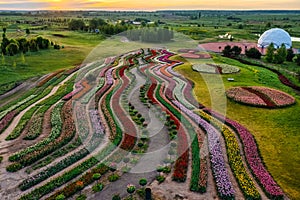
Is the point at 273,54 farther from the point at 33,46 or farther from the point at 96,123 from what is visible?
the point at 33,46

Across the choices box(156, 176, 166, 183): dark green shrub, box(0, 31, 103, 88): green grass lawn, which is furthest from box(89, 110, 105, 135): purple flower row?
box(0, 31, 103, 88): green grass lawn

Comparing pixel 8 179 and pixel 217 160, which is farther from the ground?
pixel 217 160

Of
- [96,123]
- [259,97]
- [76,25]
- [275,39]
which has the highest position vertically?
[76,25]

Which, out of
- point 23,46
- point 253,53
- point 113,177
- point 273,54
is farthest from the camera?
point 253,53

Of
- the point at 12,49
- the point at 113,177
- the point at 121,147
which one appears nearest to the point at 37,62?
the point at 12,49

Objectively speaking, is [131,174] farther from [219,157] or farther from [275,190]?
[275,190]

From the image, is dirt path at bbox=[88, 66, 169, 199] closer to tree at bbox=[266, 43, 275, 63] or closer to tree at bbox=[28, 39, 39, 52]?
tree at bbox=[266, 43, 275, 63]

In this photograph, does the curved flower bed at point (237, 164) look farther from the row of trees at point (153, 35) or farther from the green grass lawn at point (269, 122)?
the row of trees at point (153, 35)
